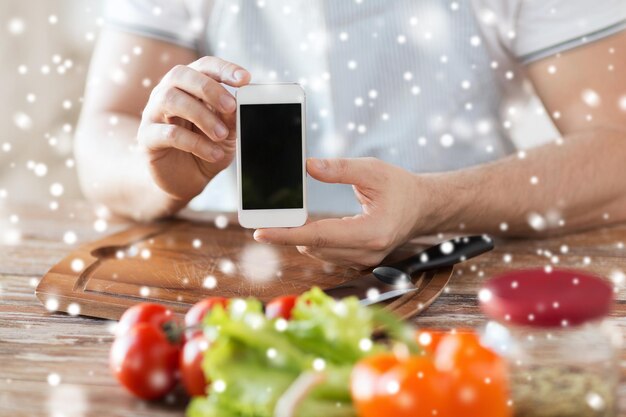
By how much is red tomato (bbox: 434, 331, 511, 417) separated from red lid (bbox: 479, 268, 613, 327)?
5cm

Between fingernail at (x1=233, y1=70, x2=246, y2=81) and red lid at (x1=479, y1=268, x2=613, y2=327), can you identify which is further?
fingernail at (x1=233, y1=70, x2=246, y2=81)

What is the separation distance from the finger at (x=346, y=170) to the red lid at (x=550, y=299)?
1.18 feet

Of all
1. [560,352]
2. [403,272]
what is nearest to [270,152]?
[403,272]

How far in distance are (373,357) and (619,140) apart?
0.94 meters

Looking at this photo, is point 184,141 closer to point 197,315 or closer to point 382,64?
point 197,315

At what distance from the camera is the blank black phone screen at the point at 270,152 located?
0.93 meters

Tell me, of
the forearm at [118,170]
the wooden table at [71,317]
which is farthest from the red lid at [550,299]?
the forearm at [118,170]

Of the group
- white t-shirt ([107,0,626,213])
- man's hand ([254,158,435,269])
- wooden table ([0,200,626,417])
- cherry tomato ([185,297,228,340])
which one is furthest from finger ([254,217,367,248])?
white t-shirt ([107,0,626,213])

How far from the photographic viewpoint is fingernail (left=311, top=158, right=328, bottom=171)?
95 centimetres

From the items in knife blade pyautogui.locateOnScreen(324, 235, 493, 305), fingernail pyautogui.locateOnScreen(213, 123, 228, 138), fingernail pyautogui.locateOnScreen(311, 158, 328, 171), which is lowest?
knife blade pyautogui.locateOnScreen(324, 235, 493, 305)

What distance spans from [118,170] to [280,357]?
0.90 metres

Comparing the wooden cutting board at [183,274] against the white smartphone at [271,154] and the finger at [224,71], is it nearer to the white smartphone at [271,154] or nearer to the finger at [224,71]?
the white smartphone at [271,154]

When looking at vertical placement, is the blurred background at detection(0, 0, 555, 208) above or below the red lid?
above

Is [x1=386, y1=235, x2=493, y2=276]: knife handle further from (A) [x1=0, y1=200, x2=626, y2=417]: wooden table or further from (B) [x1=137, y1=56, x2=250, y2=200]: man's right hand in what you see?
(B) [x1=137, y1=56, x2=250, y2=200]: man's right hand
